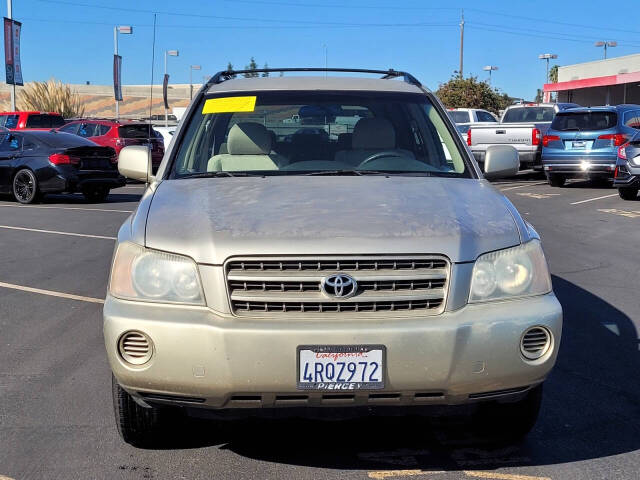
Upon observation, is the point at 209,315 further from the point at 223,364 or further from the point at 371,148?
the point at 371,148

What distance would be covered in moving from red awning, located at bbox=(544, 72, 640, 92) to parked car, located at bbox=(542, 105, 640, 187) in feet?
90.2

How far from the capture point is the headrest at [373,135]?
4867 millimetres

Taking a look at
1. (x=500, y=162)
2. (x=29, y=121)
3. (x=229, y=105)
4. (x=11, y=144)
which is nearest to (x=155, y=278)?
(x=229, y=105)

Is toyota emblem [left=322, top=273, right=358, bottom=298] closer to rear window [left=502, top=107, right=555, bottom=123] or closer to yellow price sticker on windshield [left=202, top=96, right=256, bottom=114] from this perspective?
yellow price sticker on windshield [left=202, top=96, right=256, bottom=114]

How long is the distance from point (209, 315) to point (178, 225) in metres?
0.48

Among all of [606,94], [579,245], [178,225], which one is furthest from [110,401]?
[606,94]

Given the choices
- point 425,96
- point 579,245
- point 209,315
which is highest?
point 425,96

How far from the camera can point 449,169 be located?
4637mm

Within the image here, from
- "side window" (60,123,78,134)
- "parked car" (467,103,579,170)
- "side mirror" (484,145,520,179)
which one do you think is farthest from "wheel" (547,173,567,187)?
"side mirror" (484,145,520,179)

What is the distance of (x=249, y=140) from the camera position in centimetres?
481

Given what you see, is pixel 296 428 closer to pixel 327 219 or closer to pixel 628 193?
pixel 327 219

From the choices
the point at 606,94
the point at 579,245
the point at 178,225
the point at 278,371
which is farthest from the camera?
the point at 606,94

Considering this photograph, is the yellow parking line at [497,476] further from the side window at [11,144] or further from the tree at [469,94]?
the tree at [469,94]

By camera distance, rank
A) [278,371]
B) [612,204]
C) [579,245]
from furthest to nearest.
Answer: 1. [612,204]
2. [579,245]
3. [278,371]
